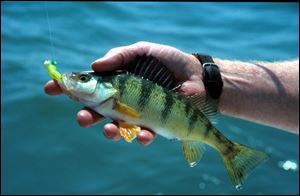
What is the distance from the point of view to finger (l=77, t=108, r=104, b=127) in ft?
12.4

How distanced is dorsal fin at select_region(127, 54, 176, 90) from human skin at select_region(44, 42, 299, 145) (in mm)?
572

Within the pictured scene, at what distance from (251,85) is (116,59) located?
159 cm

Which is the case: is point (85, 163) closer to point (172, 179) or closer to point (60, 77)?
point (172, 179)

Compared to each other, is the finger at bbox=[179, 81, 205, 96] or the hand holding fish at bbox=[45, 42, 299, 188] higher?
the finger at bbox=[179, 81, 205, 96]

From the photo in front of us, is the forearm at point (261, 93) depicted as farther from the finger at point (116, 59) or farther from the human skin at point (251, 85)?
the finger at point (116, 59)

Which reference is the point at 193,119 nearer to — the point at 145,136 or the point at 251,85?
the point at 145,136

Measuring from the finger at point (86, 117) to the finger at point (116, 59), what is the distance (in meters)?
0.33

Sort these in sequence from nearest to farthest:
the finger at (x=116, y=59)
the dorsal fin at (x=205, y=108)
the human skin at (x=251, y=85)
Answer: the dorsal fin at (x=205, y=108)
the finger at (x=116, y=59)
the human skin at (x=251, y=85)

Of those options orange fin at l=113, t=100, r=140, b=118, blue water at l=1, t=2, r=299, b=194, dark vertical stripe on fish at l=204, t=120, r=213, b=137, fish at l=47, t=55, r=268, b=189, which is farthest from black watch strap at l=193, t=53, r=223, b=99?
blue water at l=1, t=2, r=299, b=194

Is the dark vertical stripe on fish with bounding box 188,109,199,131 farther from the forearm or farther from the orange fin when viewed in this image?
the forearm

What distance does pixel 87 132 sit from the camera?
28.7 ft

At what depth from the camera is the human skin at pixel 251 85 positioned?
4.57 meters

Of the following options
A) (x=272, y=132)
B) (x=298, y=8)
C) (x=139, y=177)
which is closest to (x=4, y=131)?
(x=139, y=177)

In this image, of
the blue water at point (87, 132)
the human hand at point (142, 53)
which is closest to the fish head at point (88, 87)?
the human hand at point (142, 53)
